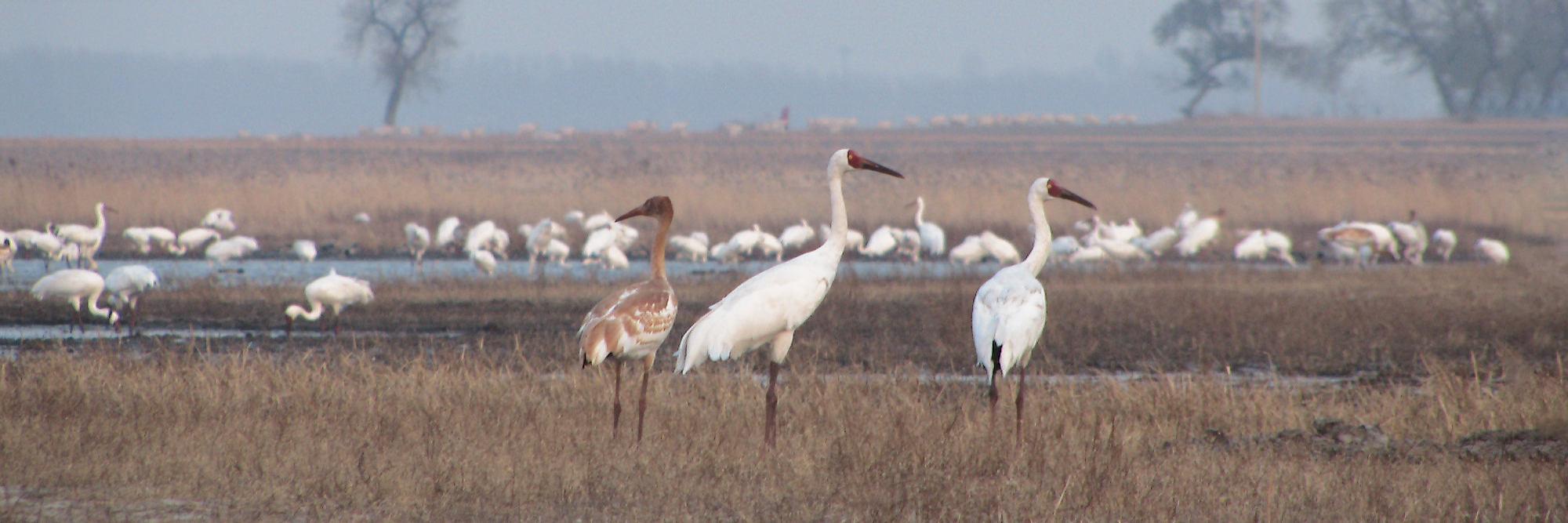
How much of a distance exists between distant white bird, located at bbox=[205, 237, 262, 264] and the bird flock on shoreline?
2 centimetres

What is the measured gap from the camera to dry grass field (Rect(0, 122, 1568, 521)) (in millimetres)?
5684

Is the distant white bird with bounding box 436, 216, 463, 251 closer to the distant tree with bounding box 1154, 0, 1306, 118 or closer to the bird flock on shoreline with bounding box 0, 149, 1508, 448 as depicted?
the bird flock on shoreline with bounding box 0, 149, 1508, 448

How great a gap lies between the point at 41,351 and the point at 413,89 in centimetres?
7004

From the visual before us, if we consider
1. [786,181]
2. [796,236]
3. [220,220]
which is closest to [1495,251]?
[796,236]

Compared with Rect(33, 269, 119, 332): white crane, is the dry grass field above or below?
below

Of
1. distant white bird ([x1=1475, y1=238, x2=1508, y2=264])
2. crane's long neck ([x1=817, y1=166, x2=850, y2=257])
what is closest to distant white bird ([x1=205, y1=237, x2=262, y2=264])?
crane's long neck ([x1=817, y1=166, x2=850, y2=257])

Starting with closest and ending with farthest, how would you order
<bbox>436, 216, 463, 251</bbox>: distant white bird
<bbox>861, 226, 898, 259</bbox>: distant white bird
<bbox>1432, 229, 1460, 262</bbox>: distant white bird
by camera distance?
<bbox>1432, 229, 1460, 262</bbox>: distant white bird < <bbox>861, 226, 898, 259</bbox>: distant white bird < <bbox>436, 216, 463, 251</bbox>: distant white bird

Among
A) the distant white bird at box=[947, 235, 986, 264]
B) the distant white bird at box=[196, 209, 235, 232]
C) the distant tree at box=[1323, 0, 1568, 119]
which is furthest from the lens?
the distant tree at box=[1323, 0, 1568, 119]

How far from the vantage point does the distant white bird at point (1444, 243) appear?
2075 cm

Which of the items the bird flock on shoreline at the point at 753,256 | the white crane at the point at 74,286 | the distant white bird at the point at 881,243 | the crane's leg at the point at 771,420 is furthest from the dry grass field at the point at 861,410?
the distant white bird at the point at 881,243

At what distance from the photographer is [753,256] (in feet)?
72.3

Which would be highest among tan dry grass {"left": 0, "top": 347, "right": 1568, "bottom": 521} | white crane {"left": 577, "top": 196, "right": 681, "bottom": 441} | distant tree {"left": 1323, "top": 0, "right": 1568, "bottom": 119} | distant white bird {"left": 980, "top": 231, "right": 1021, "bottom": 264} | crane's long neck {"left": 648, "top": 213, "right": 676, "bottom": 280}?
distant tree {"left": 1323, "top": 0, "right": 1568, "bottom": 119}

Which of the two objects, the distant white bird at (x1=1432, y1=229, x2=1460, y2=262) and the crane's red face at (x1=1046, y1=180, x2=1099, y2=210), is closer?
the crane's red face at (x1=1046, y1=180, x2=1099, y2=210)

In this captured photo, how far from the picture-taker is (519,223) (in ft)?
84.1
